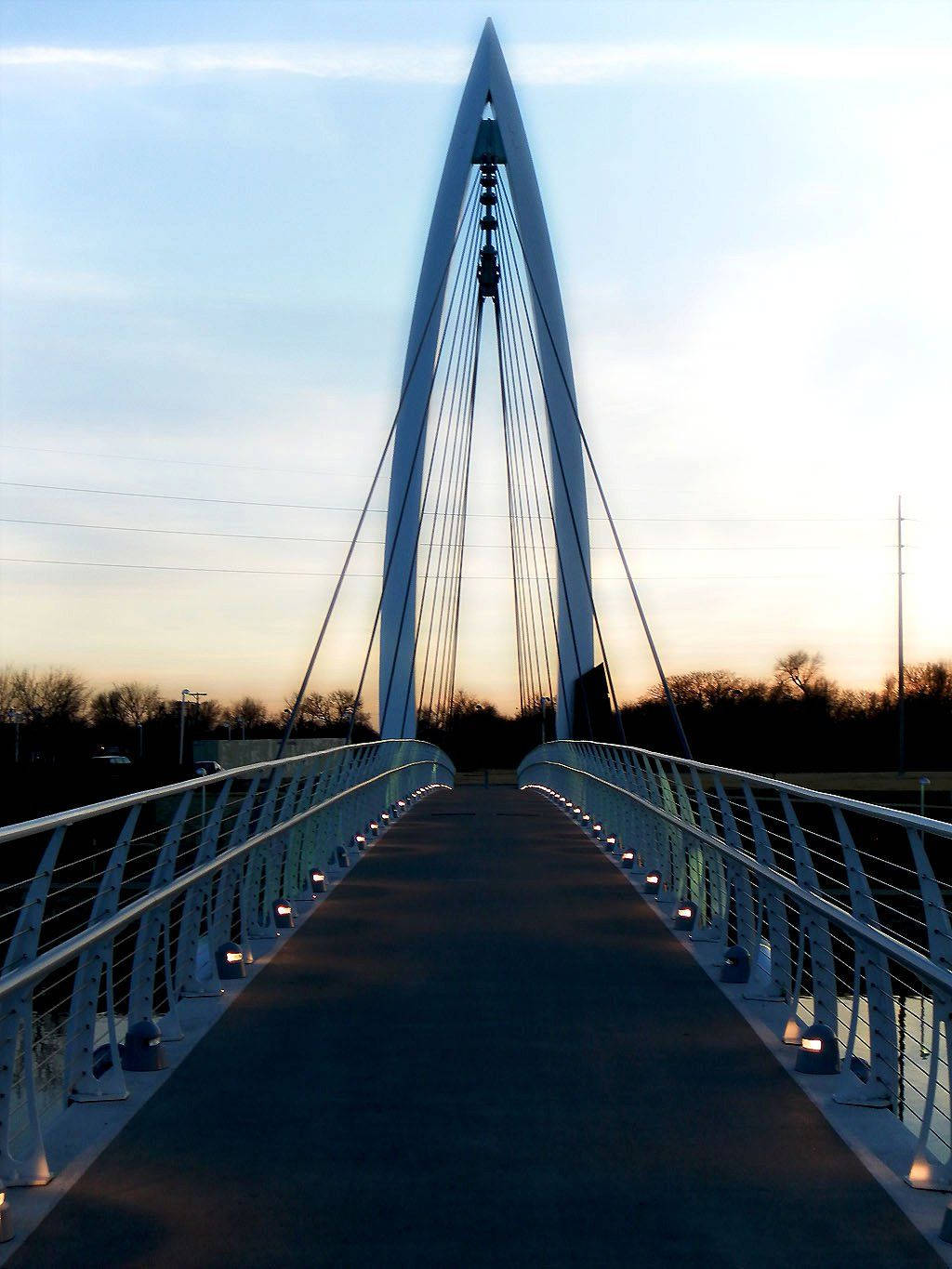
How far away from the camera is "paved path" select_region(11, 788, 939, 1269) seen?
4211 millimetres

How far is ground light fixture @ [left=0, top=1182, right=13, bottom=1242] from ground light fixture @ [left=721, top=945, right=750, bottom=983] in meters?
4.93

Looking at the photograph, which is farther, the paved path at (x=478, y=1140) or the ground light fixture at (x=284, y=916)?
the ground light fixture at (x=284, y=916)

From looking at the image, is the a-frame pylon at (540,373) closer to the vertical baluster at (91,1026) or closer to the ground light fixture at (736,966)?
the ground light fixture at (736,966)

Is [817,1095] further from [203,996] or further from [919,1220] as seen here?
[203,996]

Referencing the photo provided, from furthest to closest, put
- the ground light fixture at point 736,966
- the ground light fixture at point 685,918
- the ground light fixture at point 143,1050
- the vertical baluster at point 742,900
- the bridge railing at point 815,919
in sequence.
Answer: the ground light fixture at point 685,918, the vertical baluster at point 742,900, the ground light fixture at point 736,966, the ground light fixture at point 143,1050, the bridge railing at point 815,919

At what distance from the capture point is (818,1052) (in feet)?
20.7

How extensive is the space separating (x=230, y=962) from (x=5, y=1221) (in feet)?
14.2

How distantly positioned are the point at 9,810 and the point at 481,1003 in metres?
42.7

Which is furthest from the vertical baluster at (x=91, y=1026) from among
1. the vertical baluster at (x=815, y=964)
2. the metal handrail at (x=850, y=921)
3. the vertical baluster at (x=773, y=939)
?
the vertical baluster at (x=773, y=939)

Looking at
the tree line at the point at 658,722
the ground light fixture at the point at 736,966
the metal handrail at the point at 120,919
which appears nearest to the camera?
the metal handrail at the point at 120,919

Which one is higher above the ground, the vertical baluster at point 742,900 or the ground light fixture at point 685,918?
the vertical baluster at point 742,900

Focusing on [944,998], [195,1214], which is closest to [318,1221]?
[195,1214]

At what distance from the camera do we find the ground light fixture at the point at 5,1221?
414cm

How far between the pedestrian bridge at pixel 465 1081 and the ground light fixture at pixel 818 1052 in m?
0.02
